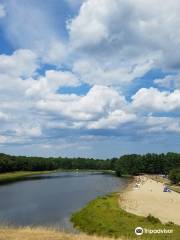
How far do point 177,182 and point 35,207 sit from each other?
75.3 metres

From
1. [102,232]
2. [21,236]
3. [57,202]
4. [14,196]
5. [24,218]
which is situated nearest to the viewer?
[21,236]

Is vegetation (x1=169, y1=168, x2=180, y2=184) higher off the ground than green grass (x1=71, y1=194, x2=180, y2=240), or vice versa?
vegetation (x1=169, y1=168, x2=180, y2=184)

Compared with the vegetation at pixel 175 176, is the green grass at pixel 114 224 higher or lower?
lower

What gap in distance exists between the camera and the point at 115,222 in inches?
2053

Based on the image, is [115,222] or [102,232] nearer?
[102,232]

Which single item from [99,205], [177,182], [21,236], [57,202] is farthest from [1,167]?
[21,236]

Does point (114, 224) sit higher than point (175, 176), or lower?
lower

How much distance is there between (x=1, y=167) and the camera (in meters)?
193

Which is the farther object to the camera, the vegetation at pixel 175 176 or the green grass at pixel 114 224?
the vegetation at pixel 175 176

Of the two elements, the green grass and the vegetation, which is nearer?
the green grass

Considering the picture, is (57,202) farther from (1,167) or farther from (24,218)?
(1,167)

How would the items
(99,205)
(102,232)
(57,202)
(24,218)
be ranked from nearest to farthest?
1. (102,232)
2. (24,218)
3. (99,205)
4. (57,202)

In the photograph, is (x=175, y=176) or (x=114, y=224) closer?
(x=114, y=224)

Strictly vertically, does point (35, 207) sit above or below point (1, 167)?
below
